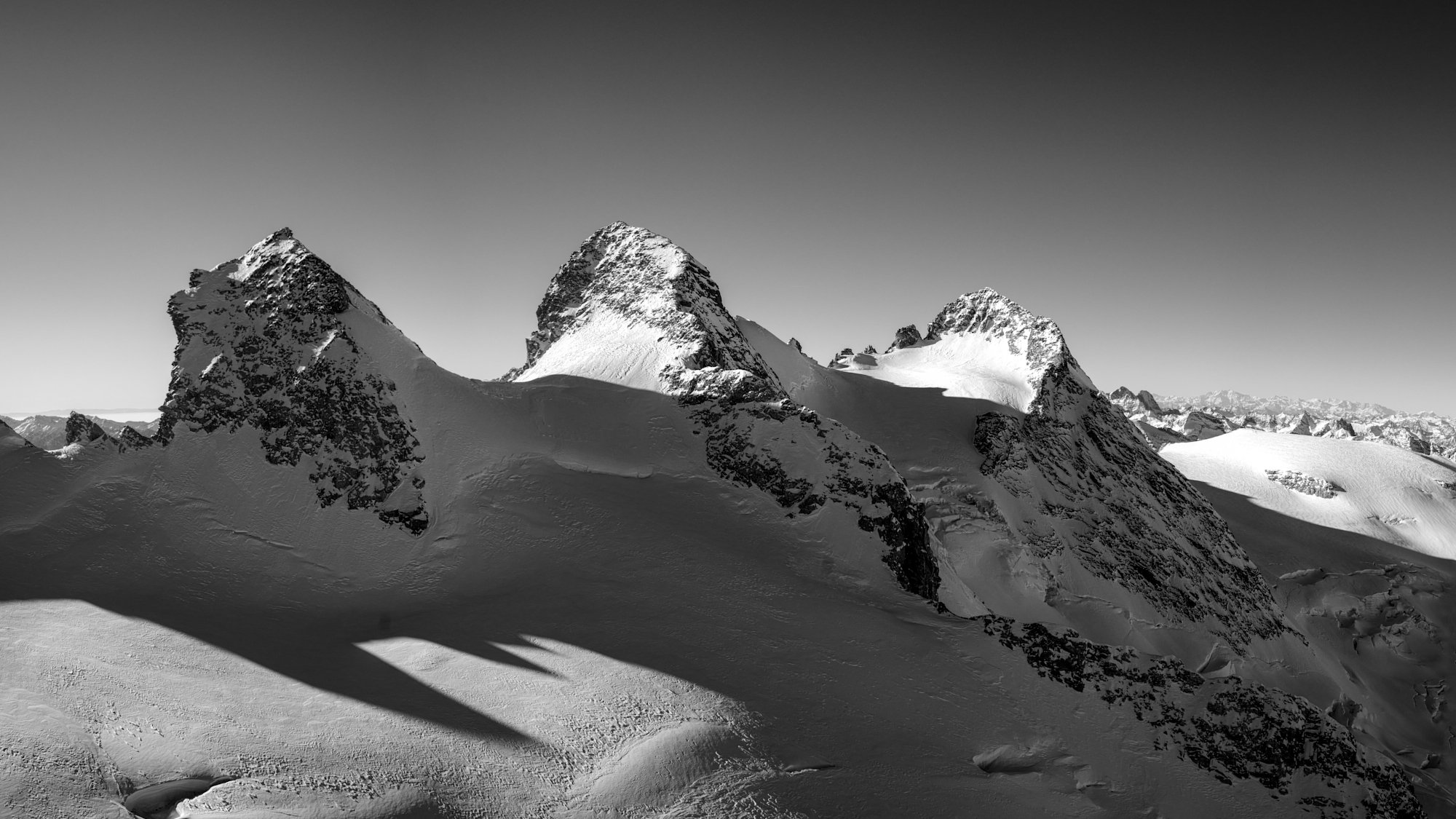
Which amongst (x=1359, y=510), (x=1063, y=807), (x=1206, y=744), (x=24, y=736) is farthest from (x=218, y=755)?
(x=1359, y=510)

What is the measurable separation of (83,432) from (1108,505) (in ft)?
242

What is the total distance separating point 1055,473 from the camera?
71.2 metres

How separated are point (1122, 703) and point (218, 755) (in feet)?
114

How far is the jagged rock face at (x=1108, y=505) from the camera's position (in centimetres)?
6397

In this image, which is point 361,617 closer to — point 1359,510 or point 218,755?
point 218,755

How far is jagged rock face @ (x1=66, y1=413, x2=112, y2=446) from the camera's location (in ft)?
146

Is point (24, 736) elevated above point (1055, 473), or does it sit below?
below

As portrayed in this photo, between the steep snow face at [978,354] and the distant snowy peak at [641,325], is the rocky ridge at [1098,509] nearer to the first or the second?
the steep snow face at [978,354]

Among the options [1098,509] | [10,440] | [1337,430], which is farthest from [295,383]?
[1337,430]

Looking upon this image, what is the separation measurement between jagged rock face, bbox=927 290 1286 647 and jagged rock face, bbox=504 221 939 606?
21.0 m

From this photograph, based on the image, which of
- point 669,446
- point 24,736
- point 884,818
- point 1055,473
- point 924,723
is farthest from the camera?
point 1055,473

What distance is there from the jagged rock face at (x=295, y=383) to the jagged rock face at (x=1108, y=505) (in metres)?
46.1

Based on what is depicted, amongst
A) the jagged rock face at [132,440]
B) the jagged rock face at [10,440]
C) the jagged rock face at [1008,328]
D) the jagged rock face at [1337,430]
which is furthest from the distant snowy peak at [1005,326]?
the jagged rock face at [1337,430]

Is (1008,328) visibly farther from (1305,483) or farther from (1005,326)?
(1305,483)
